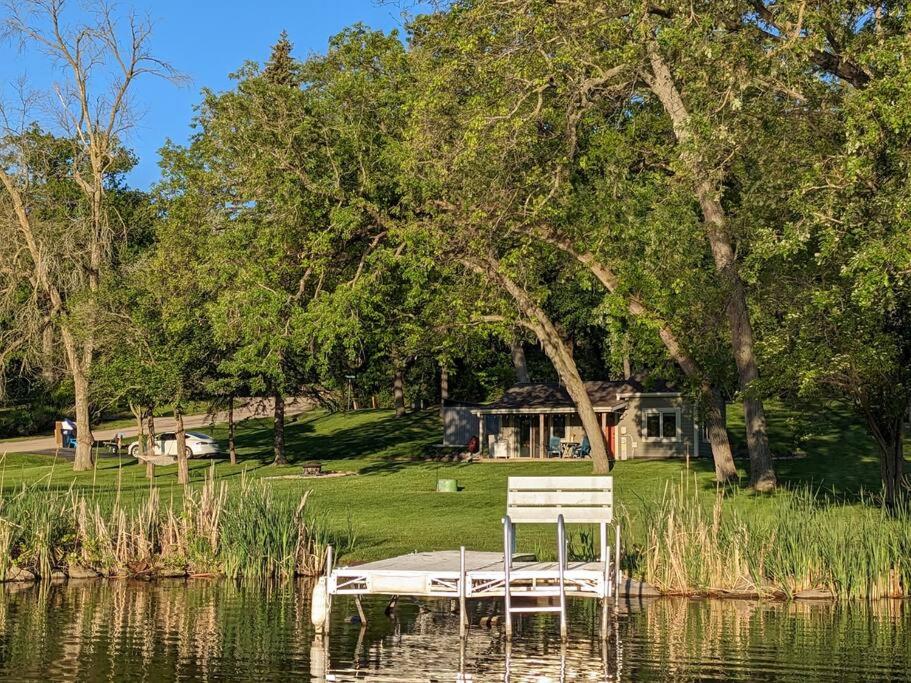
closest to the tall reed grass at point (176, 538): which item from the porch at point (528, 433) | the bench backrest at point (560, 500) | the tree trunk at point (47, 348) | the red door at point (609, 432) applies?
the bench backrest at point (560, 500)

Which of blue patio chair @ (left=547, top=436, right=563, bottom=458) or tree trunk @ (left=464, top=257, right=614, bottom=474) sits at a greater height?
tree trunk @ (left=464, top=257, right=614, bottom=474)

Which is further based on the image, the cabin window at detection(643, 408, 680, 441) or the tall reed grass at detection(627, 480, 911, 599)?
the cabin window at detection(643, 408, 680, 441)

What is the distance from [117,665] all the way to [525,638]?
15.8ft

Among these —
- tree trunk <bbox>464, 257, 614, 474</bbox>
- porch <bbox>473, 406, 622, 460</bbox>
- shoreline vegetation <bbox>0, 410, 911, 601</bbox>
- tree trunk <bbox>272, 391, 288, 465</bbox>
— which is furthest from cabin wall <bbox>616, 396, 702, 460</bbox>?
shoreline vegetation <bbox>0, 410, 911, 601</bbox>

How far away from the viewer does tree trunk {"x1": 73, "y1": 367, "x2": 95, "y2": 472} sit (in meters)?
54.2

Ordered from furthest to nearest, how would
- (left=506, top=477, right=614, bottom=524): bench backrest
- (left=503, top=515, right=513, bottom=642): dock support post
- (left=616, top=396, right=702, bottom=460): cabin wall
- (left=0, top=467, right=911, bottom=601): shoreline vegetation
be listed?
(left=616, top=396, right=702, bottom=460): cabin wall, (left=0, top=467, right=911, bottom=601): shoreline vegetation, (left=506, top=477, right=614, bottom=524): bench backrest, (left=503, top=515, right=513, bottom=642): dock support post

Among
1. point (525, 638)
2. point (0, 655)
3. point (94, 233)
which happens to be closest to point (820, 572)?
point (525, 638)

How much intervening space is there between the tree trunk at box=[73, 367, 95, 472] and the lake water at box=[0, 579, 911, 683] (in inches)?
1437

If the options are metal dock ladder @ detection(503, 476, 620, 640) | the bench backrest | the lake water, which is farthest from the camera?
the bench backrest

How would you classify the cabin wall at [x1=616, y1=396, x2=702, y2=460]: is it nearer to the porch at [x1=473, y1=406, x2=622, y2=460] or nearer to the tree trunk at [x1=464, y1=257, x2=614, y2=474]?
the porch at [x1=473, y1=406, x2=622, y2=460]

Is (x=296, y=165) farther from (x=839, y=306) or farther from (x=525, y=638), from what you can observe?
(x=525, y=638)

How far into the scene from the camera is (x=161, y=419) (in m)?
85.7

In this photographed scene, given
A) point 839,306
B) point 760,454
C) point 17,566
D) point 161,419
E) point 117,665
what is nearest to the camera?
point 117,665

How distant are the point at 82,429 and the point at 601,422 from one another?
889 inches
